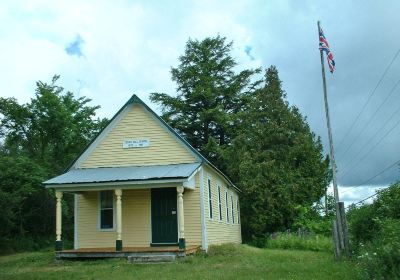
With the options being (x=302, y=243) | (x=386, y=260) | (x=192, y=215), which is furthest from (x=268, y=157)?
(x=386, y=260)

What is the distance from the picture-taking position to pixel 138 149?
21328 millimetres

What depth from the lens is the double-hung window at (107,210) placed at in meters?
21.1

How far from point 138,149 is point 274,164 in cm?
1285

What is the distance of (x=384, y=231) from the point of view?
396 inches

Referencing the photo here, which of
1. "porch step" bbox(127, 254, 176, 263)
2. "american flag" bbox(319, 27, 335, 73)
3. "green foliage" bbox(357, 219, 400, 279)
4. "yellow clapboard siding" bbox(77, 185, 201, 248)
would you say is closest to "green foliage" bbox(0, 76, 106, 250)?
"yellow clapboard siding" bbox(77, 185, 201, 248)

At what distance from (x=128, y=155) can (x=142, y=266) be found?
6747 millimetres

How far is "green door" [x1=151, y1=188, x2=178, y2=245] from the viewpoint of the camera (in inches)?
798

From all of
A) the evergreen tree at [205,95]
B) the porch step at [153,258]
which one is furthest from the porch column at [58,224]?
the evergreen tree at [205,95]

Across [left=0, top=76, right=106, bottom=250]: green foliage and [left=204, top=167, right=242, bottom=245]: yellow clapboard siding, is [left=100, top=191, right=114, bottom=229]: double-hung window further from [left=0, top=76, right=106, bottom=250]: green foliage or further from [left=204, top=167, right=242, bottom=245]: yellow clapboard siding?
[left=0, top=76, right=106, bottom=250]: green foliage

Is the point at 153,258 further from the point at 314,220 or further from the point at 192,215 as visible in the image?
the point at 314,220

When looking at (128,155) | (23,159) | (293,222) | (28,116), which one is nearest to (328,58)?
(128,155)

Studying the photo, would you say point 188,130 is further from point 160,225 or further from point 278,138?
point 160,225

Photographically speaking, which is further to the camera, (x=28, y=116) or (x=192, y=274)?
(x=28, y=116)

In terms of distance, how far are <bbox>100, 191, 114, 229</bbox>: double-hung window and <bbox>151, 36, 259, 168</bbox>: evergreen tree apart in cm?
1897
